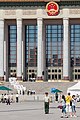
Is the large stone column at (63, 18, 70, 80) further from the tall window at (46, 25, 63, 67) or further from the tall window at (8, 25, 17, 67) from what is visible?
the tall window at (8, 25, 17, 67)

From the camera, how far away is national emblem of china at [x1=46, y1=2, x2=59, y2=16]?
104m

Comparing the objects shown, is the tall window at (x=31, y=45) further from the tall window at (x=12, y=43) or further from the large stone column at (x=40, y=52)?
the large stone column at (x=40, y=52)

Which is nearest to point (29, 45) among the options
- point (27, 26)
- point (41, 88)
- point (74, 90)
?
point (27, 26)

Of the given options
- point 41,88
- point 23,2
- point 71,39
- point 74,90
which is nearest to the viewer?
point 74,90

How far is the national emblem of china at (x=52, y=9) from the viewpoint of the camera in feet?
340

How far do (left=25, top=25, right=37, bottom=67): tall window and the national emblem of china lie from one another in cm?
932

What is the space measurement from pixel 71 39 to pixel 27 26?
31.4ft

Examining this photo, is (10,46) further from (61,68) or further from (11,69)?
(61,68)

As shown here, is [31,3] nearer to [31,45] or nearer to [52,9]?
[52,9]

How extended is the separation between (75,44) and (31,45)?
9230 millimetres

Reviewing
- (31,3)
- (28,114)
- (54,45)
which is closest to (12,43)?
(54,45)

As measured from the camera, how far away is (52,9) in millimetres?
103500

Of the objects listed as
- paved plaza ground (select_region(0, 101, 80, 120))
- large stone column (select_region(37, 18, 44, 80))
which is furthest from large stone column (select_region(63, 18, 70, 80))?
paved plaza ground (select_region(0, 101, 80, 120))

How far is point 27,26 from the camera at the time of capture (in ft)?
368
